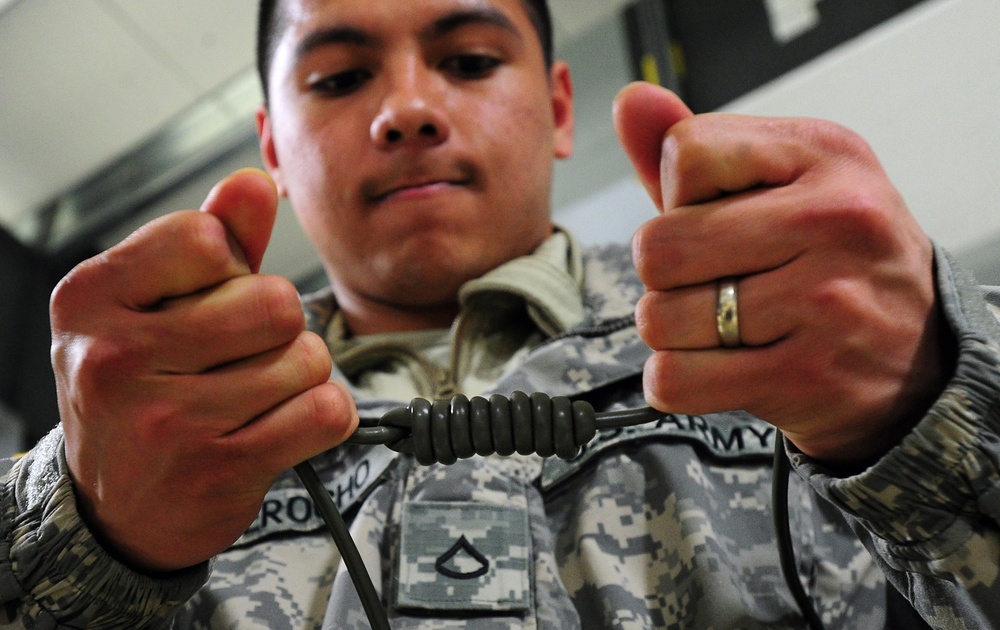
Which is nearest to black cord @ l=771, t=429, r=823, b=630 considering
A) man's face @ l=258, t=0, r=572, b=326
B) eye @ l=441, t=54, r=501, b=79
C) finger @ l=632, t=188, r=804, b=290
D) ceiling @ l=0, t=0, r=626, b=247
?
finger @ l=632, t=188, r=804, b=290

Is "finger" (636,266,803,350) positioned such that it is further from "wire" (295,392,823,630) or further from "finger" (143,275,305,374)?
"finger" (143,275,305,374)

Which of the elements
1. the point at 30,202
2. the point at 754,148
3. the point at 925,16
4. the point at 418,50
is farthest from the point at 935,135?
the point at 30,202

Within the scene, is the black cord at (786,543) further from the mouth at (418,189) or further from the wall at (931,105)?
the wall at (931,105)

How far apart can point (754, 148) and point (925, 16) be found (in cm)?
87

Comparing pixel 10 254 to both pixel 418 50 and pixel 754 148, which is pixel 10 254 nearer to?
pixel 418 50

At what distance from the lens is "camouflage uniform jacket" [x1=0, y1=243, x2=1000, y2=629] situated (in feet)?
1.17

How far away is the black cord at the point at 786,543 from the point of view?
0.44 m

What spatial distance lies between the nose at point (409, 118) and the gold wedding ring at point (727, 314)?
1.39 ft

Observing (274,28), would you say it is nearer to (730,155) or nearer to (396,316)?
(396,316)

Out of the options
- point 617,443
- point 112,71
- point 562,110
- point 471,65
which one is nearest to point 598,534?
point 617,443

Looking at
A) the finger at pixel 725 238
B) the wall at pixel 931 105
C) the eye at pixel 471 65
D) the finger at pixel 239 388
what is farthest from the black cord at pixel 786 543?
the wall at pixel 931 105

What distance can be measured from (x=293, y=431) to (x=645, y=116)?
0.63ft

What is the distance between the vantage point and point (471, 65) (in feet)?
2.66

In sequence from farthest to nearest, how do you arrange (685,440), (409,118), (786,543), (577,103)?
(577,103) < (409,118) < (685,440) < (786,543)
